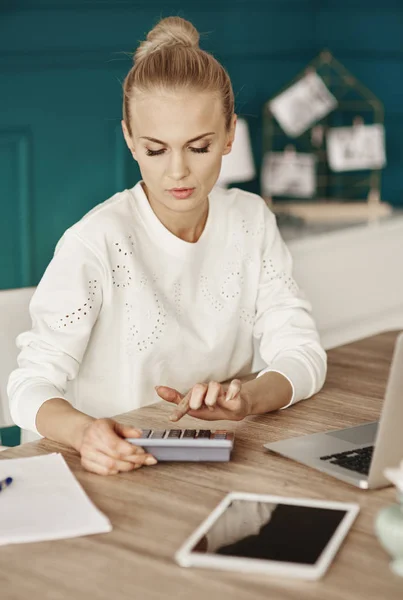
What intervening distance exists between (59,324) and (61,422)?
0.80ft

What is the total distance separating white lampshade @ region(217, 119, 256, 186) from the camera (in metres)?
3.31

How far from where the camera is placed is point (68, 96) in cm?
305

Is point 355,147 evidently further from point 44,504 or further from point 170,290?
point 44,504

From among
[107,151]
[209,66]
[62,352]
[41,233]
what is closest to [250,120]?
[107,151]

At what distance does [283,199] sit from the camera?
4082mm

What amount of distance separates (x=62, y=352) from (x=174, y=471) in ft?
1.28

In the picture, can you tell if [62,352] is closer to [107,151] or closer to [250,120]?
[107,151]

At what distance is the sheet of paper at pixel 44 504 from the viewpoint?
97cm

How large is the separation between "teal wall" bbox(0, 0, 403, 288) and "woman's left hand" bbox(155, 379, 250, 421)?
171 cm

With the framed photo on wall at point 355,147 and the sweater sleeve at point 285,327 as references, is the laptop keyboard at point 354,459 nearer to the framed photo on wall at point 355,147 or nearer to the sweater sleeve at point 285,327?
the sweater sleeve at point 285,327

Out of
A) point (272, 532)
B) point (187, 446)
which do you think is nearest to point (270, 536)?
point (272, 532)

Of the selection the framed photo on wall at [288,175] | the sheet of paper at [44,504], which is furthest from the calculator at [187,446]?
the framed photo on wall at [288,175]

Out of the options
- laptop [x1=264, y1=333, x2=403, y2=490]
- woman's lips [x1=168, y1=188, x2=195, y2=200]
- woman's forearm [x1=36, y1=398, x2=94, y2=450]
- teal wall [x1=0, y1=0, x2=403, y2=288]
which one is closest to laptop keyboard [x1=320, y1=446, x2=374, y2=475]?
laptop [x1=264, y1=333, x2=403, y2=490]

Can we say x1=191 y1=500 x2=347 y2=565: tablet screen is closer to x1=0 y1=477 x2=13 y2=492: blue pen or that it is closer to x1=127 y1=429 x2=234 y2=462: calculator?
x1=127 y1=429 x2=234 y2=462: calculator
